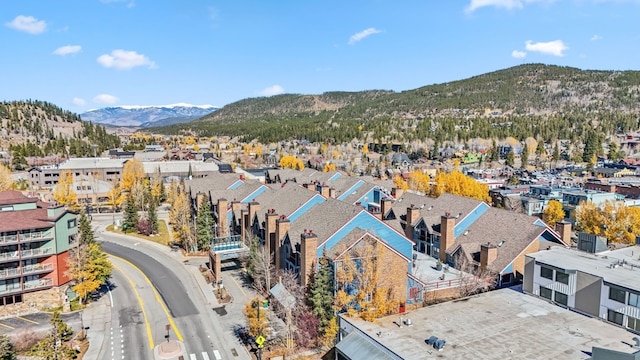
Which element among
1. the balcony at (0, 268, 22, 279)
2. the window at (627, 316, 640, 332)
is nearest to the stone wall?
the balcony at (0, 268, 22, 279)

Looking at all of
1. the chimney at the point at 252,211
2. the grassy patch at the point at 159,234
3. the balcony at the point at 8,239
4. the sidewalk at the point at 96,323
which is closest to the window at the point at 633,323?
the chimney at the point at 252,211

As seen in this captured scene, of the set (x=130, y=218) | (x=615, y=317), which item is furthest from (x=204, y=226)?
(x=615, y=317)

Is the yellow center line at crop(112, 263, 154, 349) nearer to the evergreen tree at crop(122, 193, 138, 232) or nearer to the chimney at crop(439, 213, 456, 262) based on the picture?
the evergreen tree at crop(122, 193, 138, 232)

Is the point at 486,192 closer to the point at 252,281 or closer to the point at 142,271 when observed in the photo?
the point at 252,281

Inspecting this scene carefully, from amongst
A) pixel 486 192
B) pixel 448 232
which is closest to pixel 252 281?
pixel 448 232

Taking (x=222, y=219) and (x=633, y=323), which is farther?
(x=222, y=219)

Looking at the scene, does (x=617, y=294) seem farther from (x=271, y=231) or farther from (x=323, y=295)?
(x=271, y=231)

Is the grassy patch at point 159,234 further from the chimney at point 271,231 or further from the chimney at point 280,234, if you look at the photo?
the chimney at point 280,234
